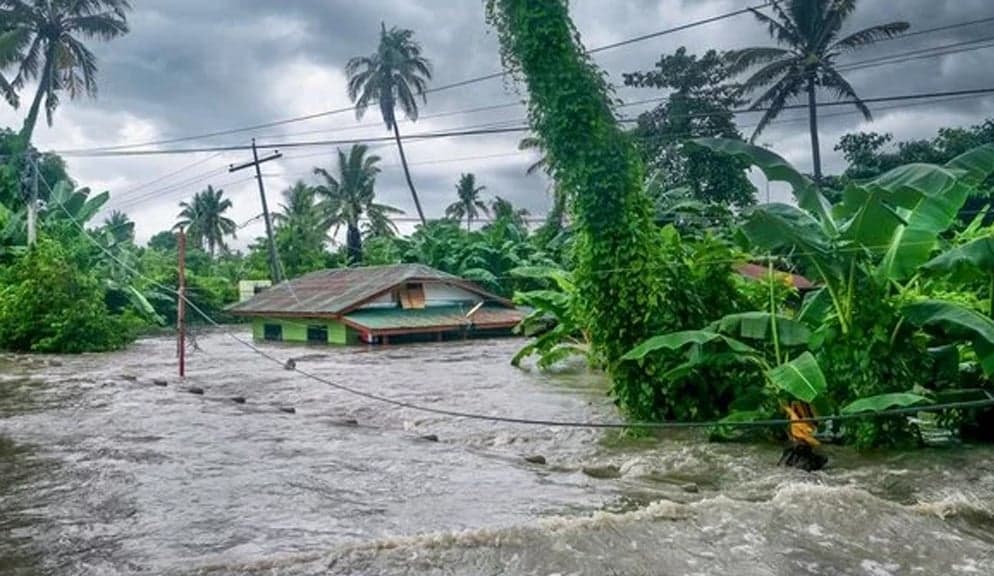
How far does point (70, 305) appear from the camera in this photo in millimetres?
28469

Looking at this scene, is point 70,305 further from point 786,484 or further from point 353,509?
point 786,484

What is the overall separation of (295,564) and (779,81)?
32.8 metres

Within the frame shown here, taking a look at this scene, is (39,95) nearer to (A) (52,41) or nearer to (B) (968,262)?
(A) (52,41)

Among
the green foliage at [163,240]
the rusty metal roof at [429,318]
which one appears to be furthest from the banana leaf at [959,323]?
the green foliage at [163,240]

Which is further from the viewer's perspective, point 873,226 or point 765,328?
point 765,328

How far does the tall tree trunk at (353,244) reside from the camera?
4741 centimetres

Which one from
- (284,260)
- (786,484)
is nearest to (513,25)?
(786,484)

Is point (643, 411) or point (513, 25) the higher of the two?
point (513, 25)

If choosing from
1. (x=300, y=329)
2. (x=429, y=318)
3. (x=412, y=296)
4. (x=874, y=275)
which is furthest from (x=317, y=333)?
(x=874, y=275)

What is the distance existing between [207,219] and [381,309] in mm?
35703

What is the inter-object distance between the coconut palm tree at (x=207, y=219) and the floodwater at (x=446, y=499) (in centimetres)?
4984

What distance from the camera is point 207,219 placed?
62.8 metres

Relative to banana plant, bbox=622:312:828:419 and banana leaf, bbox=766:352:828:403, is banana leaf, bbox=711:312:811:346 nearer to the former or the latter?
banana plant, bbox=622:312:828:419

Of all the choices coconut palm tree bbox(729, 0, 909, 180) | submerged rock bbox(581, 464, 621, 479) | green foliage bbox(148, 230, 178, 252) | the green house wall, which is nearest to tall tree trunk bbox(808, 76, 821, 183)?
coconut palm tree bbox(729, 0, 909, 180)
